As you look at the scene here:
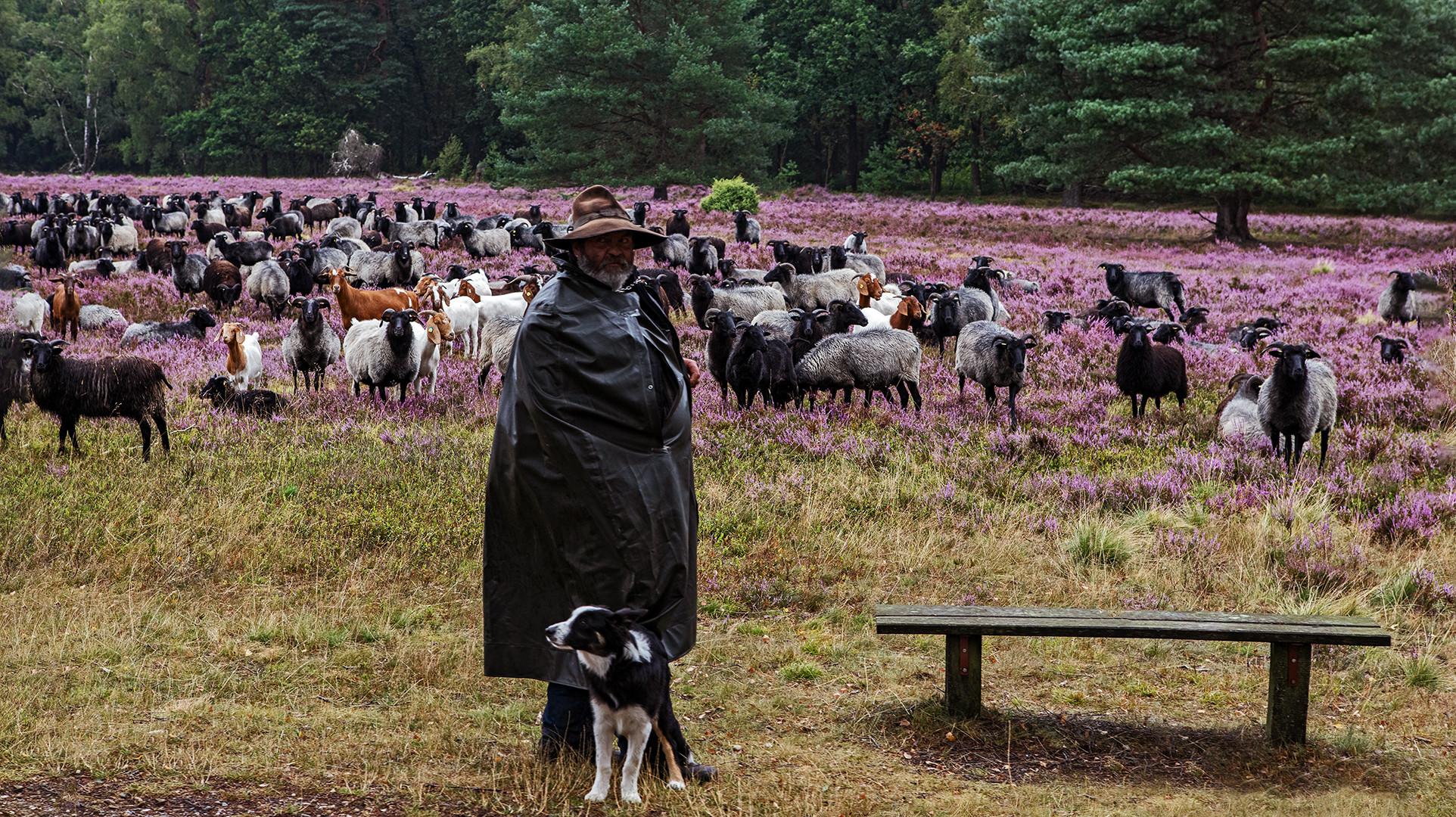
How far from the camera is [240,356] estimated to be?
14.5 metres

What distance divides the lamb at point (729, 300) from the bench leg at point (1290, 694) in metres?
13.9

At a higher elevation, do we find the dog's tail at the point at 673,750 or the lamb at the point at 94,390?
the lamb at the point at 94,390

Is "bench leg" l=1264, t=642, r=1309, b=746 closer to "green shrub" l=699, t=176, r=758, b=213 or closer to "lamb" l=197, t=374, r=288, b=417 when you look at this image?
"lamb" l=197, t=374, r=288, b=417

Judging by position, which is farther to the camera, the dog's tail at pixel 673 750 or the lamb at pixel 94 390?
the lamb at pixel 94 390

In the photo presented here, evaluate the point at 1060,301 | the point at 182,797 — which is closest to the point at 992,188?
the point at 1060,301

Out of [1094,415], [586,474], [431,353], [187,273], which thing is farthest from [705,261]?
[586,474]

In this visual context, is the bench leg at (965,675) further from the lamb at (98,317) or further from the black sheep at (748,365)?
the lamb at (98,317)

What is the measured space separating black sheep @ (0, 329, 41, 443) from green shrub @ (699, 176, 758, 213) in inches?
1219

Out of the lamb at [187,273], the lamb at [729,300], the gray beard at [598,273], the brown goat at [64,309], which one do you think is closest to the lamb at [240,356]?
the brown goat at [64,309]

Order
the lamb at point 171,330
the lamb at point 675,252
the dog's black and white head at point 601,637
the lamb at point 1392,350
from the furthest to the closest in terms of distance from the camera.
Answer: the lamb at point 675,252
the lamb at point 171,330
the lamb at point 1392,350
the dog's black and white head at point 601,637

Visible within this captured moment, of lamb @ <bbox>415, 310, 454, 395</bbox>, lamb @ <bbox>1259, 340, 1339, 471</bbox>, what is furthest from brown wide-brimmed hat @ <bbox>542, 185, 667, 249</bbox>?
lamb @ <bbox>415, 310, 454, 395</bbox>

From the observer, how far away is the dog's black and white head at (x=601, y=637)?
14.8ft

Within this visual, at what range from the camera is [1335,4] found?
33.3 m

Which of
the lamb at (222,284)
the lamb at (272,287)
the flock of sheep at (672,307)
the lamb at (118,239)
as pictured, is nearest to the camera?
the flock of sheep at (672,307)
